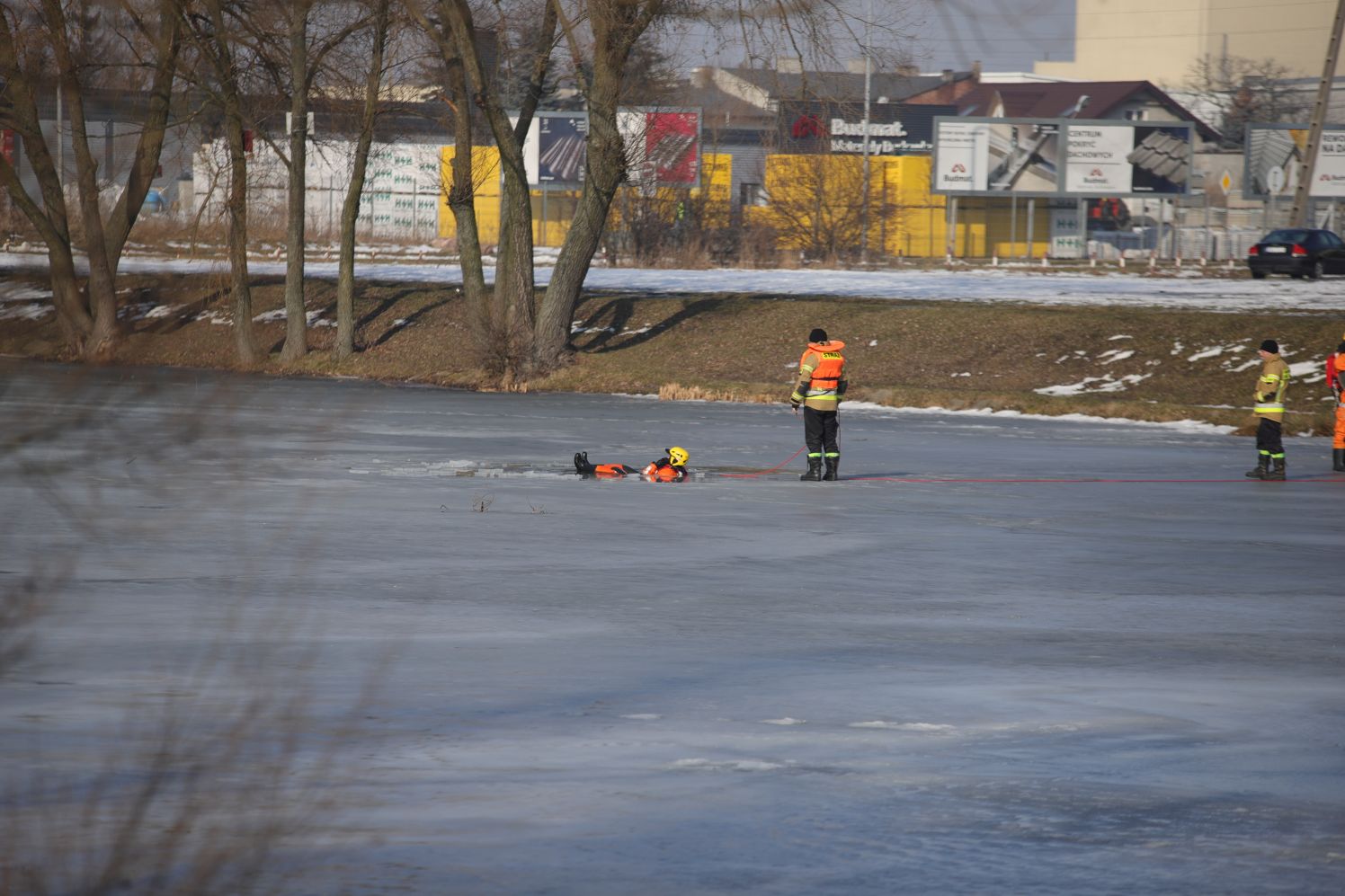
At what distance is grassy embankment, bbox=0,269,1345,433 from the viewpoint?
31.2 metres

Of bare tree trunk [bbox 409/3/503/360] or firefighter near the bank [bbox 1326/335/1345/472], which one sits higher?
bare tree trunk [bbox 409/3/503/360]

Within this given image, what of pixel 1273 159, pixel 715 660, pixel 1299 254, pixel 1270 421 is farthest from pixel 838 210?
pixel 715 660

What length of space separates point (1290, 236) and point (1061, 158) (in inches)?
822

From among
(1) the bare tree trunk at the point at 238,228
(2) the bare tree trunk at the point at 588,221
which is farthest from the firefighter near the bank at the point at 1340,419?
(2) the bare tree trunk at the point at 588,221

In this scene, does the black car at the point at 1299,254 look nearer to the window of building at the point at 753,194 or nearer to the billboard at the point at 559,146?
the billboard at the point at 559,146

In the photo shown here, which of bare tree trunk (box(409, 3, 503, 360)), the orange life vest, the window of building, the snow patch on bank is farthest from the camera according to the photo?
the window of building

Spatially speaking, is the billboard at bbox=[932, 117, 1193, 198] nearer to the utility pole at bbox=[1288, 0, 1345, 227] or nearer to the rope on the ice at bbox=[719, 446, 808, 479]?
the utility pole at bbox=[1288, 0, 1345, 227]

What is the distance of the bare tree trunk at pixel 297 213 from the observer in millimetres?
Answer: 36125

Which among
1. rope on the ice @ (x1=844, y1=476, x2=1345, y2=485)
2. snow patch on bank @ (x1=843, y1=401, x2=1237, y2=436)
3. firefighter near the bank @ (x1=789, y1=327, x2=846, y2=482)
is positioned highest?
firefighter near the bank @ (x1=789, y1=327, x2=846, y2=482)

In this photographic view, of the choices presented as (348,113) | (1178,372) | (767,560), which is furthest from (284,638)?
(348,113)

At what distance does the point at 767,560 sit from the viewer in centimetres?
1273

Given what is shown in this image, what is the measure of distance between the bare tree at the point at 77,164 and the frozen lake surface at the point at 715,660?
0.41 metres

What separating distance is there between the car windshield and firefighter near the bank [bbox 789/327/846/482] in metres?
35.2

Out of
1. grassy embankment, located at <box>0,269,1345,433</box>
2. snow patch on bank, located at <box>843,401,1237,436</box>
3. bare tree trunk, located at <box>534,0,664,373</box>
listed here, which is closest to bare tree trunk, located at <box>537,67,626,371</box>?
bare tree trunk, located at <box>534,0,664,373</box>
